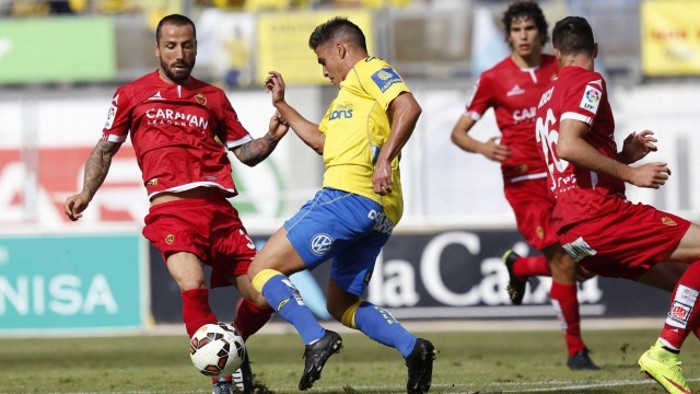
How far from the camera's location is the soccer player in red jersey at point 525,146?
10016mm

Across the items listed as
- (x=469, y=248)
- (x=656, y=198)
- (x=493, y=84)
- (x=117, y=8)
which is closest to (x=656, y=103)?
(x=656, y=198)

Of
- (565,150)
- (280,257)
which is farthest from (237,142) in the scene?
(565,150)

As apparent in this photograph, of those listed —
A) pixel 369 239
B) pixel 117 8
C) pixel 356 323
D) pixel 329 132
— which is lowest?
pixel 356 323

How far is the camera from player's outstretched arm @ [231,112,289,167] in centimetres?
789

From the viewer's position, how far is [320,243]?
7027mm

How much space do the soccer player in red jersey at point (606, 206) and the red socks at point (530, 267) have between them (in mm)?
2677

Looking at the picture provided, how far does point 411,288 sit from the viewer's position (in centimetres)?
1453

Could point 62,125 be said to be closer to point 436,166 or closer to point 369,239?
point 436,166

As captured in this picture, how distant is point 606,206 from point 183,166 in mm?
2489

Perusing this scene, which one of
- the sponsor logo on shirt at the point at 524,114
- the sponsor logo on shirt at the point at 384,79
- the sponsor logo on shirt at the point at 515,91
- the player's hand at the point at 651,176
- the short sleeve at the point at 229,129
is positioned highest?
the sponsor logo on shirt at the point at 515,91

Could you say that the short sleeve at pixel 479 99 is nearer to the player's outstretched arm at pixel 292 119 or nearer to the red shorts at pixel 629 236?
the player's outstretched arm at pixel 292 119

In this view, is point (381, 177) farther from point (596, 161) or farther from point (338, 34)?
point (596, 161)

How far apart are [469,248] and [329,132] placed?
7.45 meters

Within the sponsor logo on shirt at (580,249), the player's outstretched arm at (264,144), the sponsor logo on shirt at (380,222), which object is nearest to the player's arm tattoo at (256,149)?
the player's outstretched arm at (264,144)
